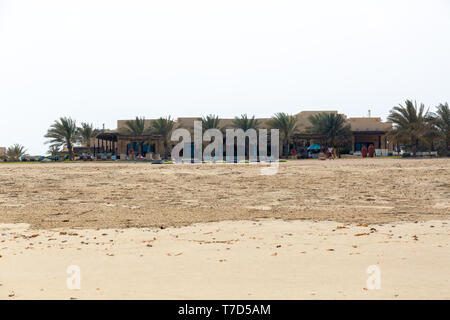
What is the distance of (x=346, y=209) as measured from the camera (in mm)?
10938

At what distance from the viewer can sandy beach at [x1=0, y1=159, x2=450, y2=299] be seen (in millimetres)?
4730

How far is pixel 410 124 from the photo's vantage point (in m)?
37.3

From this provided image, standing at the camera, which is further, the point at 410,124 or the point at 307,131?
the point at 307,131

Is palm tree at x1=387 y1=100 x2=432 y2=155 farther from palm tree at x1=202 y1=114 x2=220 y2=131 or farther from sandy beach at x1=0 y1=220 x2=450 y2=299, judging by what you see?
sandy beach at x1=0 y1=220 x2=450 y2=299

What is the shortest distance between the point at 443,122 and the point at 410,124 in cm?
284

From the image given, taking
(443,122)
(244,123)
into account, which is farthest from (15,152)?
(443,122)

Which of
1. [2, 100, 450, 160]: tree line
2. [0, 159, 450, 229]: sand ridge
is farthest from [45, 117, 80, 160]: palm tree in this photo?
[0, 159, 450, 229]: sand ridge

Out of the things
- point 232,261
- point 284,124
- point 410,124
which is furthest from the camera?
point 284,124

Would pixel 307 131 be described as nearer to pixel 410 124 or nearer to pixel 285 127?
pixel 285 127

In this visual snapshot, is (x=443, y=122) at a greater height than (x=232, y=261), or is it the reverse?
(x=443, y=122)

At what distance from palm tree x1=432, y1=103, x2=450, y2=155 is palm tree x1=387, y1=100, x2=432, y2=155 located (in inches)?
25.8

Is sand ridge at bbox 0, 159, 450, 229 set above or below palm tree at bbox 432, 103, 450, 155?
below

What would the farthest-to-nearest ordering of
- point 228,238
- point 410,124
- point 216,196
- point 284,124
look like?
point 284,124 < point 410,124 < point 216,196 < point 228,238

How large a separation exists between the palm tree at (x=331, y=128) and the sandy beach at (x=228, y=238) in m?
30.5
